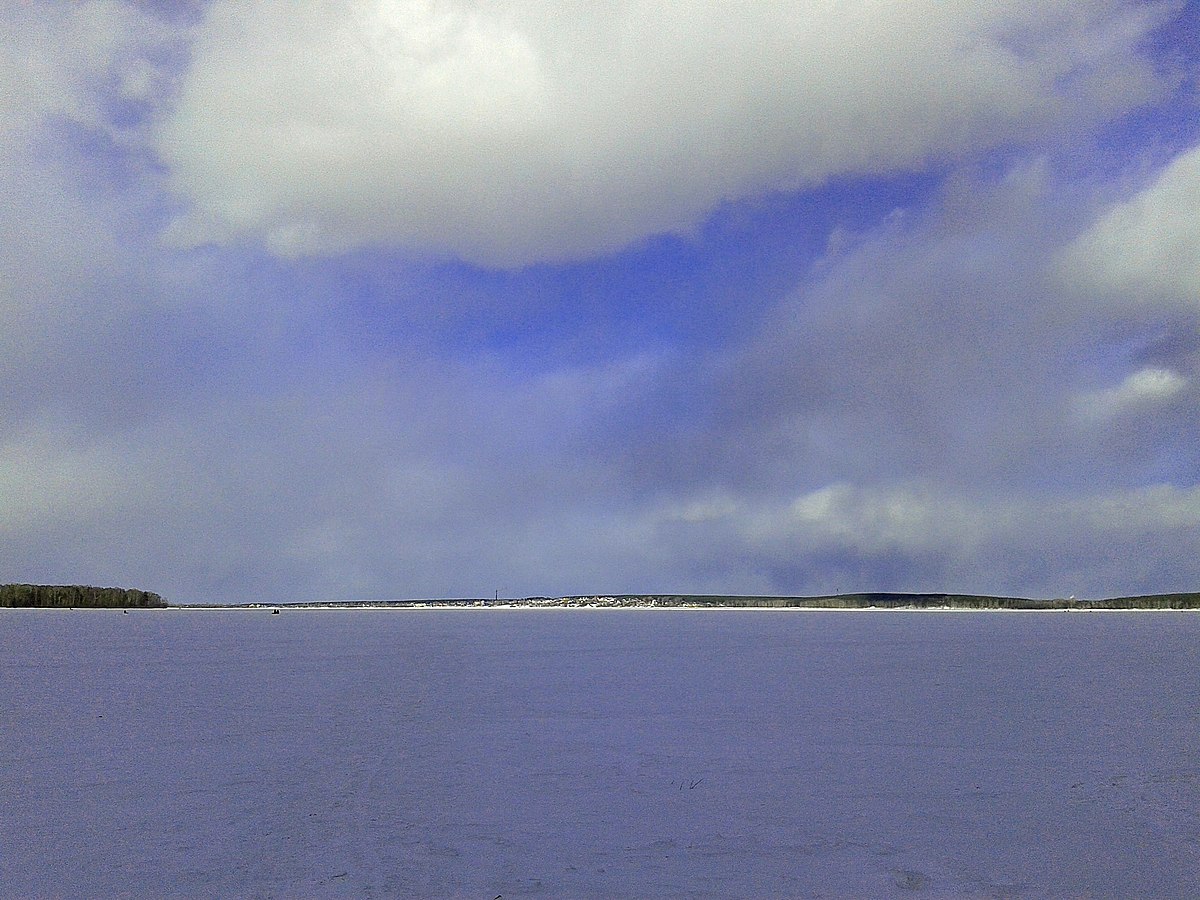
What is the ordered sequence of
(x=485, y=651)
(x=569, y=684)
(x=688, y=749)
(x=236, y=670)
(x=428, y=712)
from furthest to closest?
(x=485, y=651)
(x=236, y=670)
(x=569, y=684)
(x=428, y=712)
(x=688, y=749)

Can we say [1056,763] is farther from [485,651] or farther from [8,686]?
[485,651]

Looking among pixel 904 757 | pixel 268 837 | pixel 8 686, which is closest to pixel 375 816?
pixel 268 837

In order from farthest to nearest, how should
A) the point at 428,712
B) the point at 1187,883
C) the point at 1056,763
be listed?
the point at 428,712 → the point at 1056,763 → the point at 1187,883

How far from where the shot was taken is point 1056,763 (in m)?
16.5

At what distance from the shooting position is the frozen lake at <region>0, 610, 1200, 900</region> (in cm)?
1038

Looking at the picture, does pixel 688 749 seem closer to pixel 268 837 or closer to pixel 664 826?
pixel 664 826

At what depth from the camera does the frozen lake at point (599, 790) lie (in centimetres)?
1038

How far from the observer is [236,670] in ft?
119

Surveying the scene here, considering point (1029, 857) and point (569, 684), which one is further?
point (569, 684)

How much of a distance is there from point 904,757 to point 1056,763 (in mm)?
2723

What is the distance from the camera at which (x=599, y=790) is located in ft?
46.7

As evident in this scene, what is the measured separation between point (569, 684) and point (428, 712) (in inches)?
297

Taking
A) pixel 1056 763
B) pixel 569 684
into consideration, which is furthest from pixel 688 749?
pixel 569 684

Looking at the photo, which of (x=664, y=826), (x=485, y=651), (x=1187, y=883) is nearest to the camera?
(x=1187, y=883)
